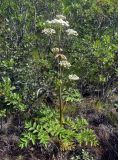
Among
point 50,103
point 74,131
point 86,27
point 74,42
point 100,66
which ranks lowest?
point 74,131

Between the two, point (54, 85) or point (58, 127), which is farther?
point (54, 85)

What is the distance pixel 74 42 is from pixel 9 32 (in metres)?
1.37

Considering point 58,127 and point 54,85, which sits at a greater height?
point 54,85

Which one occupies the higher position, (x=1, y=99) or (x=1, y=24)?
(x=1, y=24)

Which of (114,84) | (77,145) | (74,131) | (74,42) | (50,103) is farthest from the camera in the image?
(74,42)

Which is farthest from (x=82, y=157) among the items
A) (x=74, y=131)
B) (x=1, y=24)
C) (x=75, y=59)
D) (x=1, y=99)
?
(x=1, y=24)

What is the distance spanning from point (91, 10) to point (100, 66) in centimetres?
241

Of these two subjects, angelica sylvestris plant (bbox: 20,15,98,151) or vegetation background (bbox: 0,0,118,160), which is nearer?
angelica sylvestris plant (bbox: 20,15,98,151)

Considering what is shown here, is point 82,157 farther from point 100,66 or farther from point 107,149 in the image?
point 100,66

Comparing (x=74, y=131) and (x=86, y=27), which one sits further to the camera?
(x=86, y=27)

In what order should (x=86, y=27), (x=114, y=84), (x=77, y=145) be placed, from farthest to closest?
(x=86, y=27)
(x=114, y=84)
(x=77, y=145)

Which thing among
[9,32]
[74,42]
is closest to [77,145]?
[74,42]

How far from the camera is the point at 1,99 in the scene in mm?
5551

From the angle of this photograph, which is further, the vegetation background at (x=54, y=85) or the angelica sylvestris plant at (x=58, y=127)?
the vegetation background at (x=54, y=85)
